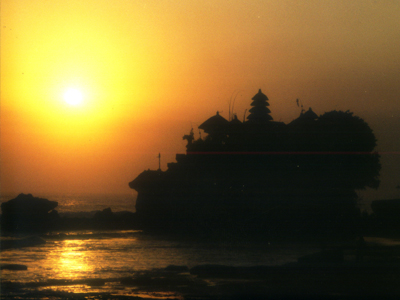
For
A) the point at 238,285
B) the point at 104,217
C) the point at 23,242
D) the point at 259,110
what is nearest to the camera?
the point at 238,285

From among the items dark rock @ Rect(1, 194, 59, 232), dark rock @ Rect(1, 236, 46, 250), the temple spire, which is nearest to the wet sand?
the temple spire

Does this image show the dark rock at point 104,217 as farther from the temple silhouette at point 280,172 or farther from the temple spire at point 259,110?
the temple spire at point 259,110

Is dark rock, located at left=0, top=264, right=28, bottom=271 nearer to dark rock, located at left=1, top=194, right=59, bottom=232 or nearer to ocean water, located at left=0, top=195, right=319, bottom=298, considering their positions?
ocean water, located at left=0, top=195, right=319, bottom=298

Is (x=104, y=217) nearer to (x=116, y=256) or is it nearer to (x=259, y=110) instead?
(x=116, y=256)

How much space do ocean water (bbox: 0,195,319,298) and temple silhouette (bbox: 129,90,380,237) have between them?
2155 mm

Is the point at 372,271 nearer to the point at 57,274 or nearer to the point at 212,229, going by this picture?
the point at 57,274

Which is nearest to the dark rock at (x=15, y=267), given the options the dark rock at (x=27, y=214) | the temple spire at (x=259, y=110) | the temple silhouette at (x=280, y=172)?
the temple silhouette at (x=280, y=172)

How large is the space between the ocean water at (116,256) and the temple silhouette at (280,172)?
2155 mm

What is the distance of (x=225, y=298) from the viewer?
11852mm

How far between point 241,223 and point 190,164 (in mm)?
6099

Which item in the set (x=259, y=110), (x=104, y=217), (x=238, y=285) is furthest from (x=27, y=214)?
(x=238, y=285)

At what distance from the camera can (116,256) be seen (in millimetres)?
25047

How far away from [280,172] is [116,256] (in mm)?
12629

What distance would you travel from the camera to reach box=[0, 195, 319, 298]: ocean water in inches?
617
